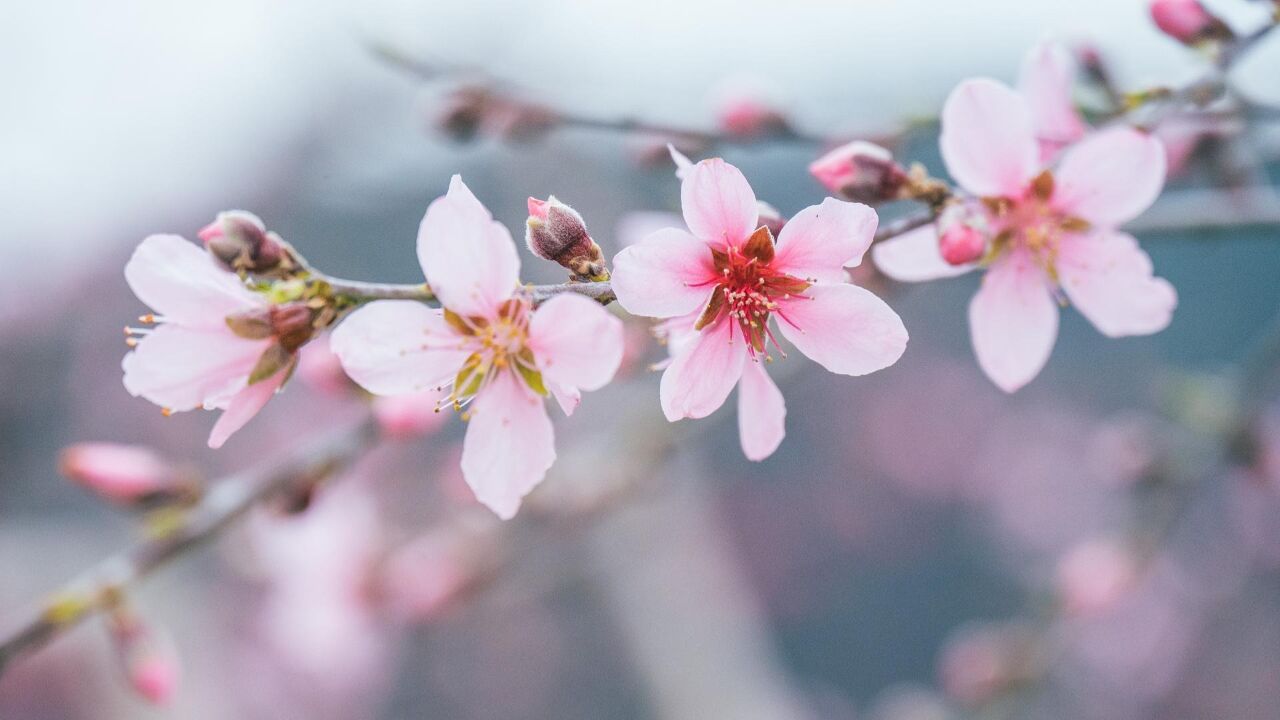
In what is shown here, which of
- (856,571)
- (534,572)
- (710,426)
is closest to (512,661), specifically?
(534,572)

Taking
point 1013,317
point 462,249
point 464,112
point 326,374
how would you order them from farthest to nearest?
point 464,112 → point 326,374 → point 1013,317 → point 462,249

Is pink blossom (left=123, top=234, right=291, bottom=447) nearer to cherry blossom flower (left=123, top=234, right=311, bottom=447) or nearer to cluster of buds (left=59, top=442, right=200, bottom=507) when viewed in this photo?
cherry blossom flower (left=123, top=234, right=311, bottom=447)

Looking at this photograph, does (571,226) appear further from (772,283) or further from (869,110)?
(869,110)

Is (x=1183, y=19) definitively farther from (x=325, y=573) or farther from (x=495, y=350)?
(x=325, y=573)

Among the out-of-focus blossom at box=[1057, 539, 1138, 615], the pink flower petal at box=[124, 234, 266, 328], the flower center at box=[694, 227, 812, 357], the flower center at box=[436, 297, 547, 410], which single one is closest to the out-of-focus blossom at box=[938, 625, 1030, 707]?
the out-of-focus blossom at box=[1057, 539, 1138, 615]

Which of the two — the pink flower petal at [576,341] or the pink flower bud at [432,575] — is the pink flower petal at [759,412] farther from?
the pink flower bud at [432,575]

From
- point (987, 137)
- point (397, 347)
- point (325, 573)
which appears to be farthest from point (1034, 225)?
point (325, 573)

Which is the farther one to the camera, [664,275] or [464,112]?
[464,112]
